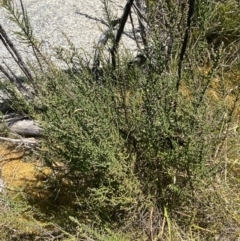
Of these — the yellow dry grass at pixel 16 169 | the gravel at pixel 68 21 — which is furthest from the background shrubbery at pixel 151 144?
the gravel at pixel 68 21

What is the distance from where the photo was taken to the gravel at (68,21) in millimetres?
3721

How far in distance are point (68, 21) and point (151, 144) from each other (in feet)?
7.07

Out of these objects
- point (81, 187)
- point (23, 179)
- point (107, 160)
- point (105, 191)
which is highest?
point (107, 160)

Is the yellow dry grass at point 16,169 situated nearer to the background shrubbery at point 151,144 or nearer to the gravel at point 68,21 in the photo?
the background shrubbery at point 151,144

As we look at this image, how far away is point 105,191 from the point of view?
206 cm

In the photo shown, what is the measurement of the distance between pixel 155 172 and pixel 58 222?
0.50 meters

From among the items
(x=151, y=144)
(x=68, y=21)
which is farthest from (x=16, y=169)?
(x=68, y=21)

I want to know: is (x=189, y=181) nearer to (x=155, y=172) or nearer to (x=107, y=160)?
(x=155, y=172)

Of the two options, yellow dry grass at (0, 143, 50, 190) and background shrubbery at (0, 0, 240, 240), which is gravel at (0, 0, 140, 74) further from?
background shrubbery at (0, 0, 240, 240)

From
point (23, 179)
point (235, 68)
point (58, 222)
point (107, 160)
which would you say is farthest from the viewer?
point (235, 68)

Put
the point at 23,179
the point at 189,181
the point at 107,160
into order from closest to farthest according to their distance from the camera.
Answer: the point at 107,160
the point at 189,181
the point at 23,179

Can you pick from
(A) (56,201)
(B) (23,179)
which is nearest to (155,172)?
(A) (56,201)

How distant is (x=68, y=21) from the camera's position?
13.2ft

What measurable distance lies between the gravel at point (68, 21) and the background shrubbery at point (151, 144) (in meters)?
1.44
